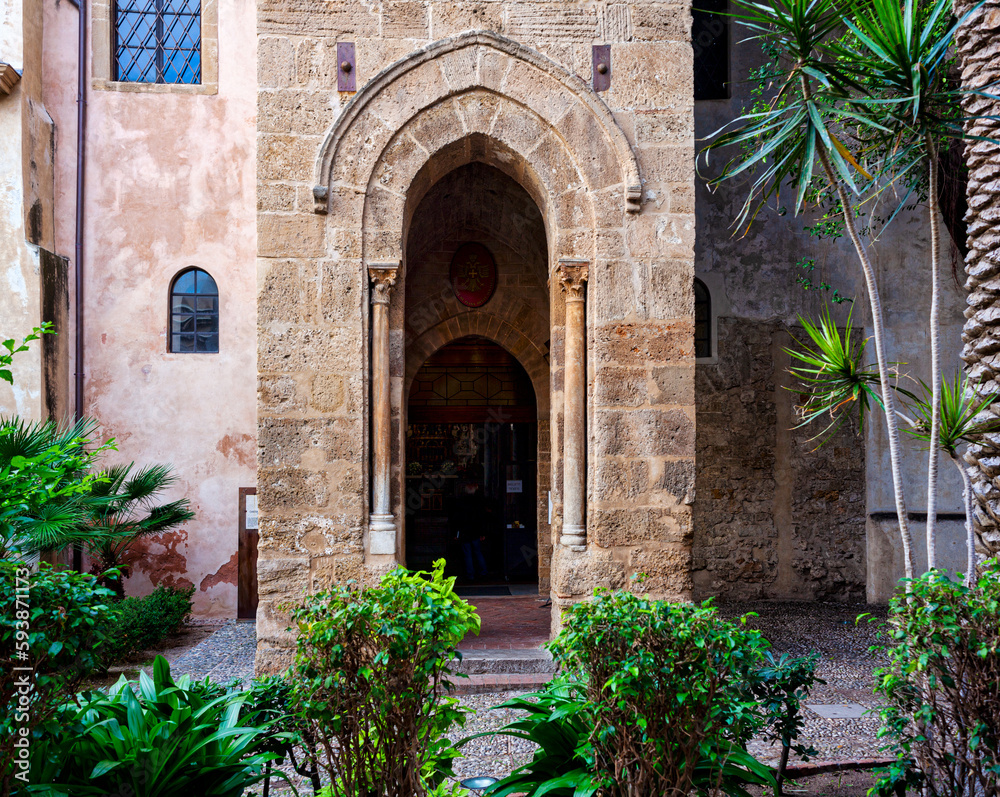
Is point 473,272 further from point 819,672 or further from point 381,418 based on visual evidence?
point 819,672

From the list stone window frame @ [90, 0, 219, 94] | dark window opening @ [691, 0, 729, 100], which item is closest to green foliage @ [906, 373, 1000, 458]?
dark window opening @ [691, 0, 729, 100]

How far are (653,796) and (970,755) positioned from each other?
125 centimetres

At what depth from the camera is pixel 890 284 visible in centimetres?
823

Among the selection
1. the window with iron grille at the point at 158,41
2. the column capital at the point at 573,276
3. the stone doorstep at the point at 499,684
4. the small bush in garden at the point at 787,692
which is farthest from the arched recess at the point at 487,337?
the small bush in garden at the point at 787,692

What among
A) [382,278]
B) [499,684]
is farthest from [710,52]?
[499,684]

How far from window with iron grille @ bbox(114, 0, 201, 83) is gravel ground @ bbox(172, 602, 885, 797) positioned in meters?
6.34

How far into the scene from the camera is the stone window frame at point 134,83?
8.11 meters

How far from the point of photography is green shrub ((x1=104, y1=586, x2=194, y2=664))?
638 cm

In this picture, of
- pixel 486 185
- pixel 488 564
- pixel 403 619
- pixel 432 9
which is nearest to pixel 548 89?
pixel 432 9

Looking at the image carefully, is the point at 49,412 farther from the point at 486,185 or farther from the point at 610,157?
the point at 610,157

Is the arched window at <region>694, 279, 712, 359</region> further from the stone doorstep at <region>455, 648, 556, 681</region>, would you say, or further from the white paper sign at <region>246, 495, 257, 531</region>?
the white paper sign at <region>246, 495, 257, 531</region>

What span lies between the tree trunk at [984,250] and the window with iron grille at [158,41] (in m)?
7.81

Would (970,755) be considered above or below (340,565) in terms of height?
below

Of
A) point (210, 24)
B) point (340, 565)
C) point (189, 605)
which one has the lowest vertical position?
point (189, 605)
